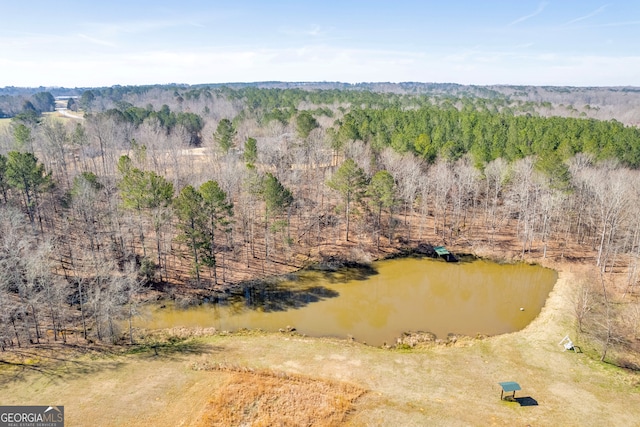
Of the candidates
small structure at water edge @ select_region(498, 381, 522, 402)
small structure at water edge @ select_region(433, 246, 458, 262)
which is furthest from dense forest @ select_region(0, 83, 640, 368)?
small structure at water edge @ select_region(498, 381, 522, 402)

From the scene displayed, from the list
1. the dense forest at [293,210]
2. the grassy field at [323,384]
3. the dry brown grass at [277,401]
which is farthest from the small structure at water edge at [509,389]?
the dense forest at [293,210]

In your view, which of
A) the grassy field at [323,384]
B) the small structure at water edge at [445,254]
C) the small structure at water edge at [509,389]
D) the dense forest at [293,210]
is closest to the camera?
the grassy field at [323,384]

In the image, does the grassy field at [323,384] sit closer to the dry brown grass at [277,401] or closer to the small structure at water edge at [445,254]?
the dry brown grass at [277,401]

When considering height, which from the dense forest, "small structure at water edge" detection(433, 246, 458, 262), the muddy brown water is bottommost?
the muddy brown water

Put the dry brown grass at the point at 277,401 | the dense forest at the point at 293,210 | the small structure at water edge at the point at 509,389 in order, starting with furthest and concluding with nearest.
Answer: the dense forest at the point at 293,210 → the small structure at water edge at the point at 509,389 → the dry brown grass at the point at 277,401

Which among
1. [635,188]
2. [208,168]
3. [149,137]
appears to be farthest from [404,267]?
[149,137]

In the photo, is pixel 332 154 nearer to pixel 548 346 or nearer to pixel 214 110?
pixel 548 346

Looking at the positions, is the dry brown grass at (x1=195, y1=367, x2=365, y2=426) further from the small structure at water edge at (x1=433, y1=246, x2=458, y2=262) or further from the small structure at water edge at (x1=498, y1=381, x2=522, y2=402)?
the small structure at water edge at (x1=433, y1=246, x2=458, y2=262)
